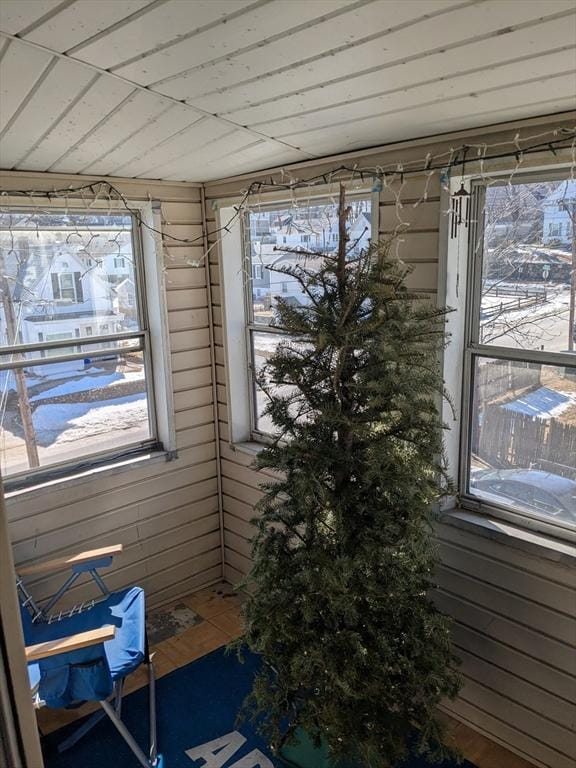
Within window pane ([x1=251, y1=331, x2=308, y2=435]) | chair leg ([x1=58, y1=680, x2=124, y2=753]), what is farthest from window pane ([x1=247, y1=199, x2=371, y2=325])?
chair leg ([x1=58, y1=680, x2=124, y2=753])

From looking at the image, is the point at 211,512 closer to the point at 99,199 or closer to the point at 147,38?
the point at 99,199

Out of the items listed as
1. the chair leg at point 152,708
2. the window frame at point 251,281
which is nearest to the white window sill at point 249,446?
the window frame at point 251,281

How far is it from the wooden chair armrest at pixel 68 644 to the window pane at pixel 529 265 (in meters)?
1.99

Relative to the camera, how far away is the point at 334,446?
6.75 feet

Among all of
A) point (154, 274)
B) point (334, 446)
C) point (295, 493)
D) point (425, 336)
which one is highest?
point (154, 274)

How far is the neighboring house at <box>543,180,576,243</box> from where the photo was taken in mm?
2113

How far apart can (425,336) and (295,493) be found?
0.71 m

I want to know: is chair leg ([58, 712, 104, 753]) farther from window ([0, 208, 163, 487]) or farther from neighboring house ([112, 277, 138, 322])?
neighboring house ([112, 277, 138, 322])

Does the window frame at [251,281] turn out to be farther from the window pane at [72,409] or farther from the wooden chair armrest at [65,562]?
the wooden chair armrest at [65,562]

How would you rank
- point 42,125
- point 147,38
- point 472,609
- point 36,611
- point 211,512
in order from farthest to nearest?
point 211,512
point 36,611
point 472,609
point 42,125
point 147,38

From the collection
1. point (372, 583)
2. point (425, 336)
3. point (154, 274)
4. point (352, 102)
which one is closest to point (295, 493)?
point (372, 583)

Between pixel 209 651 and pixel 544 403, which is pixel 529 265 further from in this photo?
pixel 209 651

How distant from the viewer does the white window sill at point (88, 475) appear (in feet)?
9.94

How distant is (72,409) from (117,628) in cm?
121
